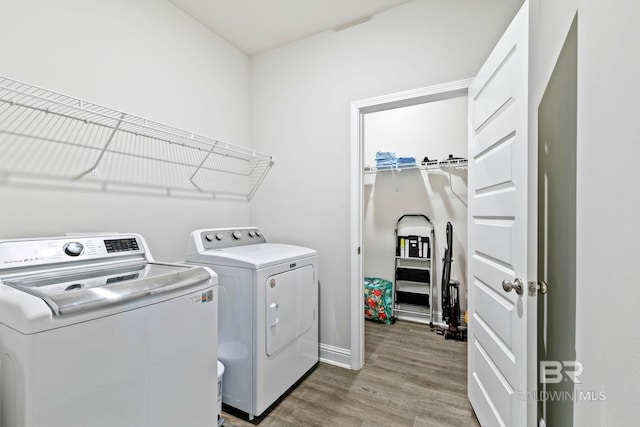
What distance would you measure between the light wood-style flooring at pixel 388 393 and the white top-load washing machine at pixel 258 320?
0.47ft

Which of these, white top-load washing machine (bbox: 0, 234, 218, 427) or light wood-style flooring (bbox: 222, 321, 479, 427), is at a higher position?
white top-load washing machine (bbox: 0, 234, 218, 427)

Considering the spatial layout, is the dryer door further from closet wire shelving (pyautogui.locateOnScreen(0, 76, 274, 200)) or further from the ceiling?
the ceiling

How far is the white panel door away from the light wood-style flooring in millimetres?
239

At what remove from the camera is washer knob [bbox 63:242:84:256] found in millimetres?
1373

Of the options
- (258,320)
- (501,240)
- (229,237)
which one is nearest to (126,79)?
(229,237)

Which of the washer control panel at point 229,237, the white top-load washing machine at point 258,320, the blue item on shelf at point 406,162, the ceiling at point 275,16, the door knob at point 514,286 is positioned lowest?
the white top-load washing machine at point 258,320

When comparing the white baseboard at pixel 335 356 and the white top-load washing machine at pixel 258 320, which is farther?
the white baseboard at pixel 335 356

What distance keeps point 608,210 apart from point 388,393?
1.72m

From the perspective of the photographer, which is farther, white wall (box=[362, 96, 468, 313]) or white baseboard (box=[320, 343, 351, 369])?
white wall (box=[362, 96, 468, 313])

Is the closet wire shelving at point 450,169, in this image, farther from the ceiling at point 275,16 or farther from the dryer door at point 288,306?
the dryer door at point 288,306

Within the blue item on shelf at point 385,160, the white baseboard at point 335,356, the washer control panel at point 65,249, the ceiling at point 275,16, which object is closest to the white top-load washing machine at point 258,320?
the white baseboard at point 335,356

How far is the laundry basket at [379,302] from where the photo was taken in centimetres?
332

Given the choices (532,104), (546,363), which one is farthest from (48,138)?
(546,363)

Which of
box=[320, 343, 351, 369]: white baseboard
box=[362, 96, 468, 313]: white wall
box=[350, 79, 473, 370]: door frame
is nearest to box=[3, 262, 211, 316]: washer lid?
box=[350, 79, 473, 370]: door frame
